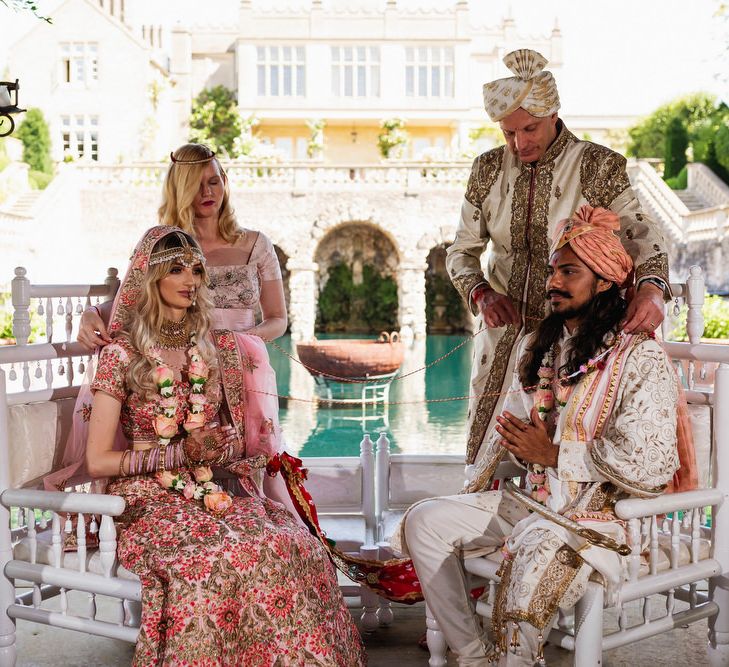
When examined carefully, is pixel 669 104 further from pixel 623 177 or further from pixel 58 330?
pixel 623 177

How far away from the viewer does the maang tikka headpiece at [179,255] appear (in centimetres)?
288

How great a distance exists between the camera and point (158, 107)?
2889 centimetres

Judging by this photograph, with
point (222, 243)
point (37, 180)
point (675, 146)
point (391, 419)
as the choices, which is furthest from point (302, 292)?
point (222, 243)

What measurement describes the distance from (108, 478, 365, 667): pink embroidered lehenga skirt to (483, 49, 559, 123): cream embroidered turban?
1.59 meters

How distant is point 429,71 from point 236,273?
28.2m

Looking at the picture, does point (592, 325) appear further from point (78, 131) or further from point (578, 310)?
point (78, 131)

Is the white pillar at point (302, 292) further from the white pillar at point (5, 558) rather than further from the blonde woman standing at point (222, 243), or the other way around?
the white pillar at point (5, 558)

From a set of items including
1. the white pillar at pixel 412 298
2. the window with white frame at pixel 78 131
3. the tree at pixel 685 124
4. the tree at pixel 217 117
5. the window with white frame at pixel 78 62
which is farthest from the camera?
the tree at pixel 217 117

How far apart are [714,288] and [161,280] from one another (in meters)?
17.5

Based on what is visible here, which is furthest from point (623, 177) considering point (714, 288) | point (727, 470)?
point (714, 288)

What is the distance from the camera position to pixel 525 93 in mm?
3059

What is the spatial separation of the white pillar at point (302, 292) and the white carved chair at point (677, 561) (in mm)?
19799

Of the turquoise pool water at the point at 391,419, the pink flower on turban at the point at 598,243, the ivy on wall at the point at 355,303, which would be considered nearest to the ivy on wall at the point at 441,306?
the ivy on wall at the point at 355,303

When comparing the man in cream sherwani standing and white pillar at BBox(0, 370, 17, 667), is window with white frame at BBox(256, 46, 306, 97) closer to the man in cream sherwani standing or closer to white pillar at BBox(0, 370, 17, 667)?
the man in cream sherwani standing
